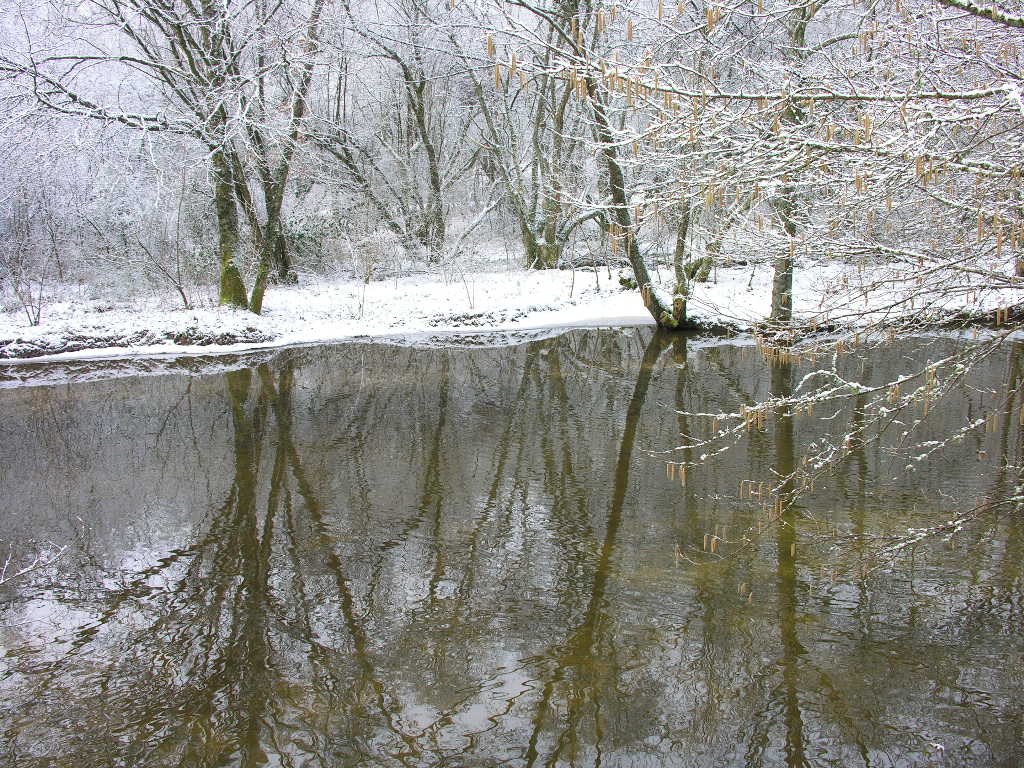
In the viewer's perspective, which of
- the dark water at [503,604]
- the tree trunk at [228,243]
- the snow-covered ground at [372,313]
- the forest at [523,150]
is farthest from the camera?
the tree trunk at [228,243]

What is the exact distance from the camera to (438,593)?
5.68m

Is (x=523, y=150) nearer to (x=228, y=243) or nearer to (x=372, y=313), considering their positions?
(x=372, y=313)

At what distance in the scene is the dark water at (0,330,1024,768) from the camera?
4.15m

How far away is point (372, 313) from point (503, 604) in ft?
47.7

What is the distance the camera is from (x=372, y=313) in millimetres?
19219

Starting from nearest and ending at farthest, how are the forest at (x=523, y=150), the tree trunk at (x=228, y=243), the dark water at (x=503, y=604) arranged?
the forest at (x=523, y=150) < the dark water at (x=503, y=604) < the tree trunk at (x=228, y=243)

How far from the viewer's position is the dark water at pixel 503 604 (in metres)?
4.15

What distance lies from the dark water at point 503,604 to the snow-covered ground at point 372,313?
21.7 ft

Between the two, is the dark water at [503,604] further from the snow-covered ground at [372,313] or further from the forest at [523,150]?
the snow-covered ground at [372,313]

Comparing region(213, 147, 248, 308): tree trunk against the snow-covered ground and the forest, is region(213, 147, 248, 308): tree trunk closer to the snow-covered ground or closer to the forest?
the forest

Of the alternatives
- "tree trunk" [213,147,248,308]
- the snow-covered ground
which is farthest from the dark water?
"tree trunk" [213,147,248,308]

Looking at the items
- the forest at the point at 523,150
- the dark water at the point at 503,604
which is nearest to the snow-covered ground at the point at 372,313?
the forest at the point at 523,150

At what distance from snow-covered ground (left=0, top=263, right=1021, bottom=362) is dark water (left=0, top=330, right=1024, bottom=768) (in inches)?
260

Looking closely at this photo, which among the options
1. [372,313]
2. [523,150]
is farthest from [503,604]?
[523,150]
